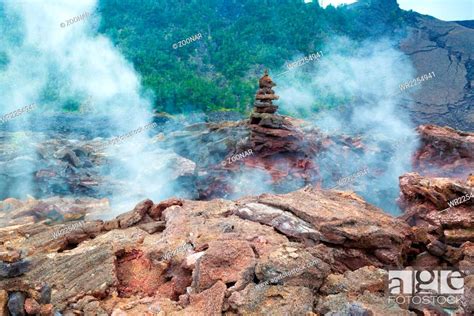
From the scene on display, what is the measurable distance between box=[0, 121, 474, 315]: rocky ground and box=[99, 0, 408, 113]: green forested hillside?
153 ft

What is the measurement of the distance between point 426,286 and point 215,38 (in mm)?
71317

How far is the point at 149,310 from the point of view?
20.4 feet

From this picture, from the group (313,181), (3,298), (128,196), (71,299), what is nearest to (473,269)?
(71,299)

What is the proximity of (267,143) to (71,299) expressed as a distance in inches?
671

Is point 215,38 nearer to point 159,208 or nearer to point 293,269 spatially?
point 159,208

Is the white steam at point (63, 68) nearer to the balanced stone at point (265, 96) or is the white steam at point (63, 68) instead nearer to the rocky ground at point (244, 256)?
the balanced stone at point (265, 96)

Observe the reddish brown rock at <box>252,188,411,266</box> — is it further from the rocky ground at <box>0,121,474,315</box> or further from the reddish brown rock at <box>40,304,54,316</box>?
the reddish brown rock at <box>40,304,54,316</box>

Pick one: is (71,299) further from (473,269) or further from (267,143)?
(267,143)

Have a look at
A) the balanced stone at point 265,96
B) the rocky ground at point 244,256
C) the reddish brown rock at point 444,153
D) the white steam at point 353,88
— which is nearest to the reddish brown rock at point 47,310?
the rocky ground at point 244,256

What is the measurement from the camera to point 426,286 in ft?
24.9

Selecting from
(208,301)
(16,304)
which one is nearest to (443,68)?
(208,301)

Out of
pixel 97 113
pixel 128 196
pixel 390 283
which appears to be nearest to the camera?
pixel 390 283

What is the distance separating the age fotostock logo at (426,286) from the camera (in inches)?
272

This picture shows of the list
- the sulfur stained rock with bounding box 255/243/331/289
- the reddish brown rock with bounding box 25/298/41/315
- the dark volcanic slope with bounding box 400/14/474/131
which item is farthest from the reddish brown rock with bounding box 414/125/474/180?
the dark volcanic slope with bounding box 400/14/474/131
